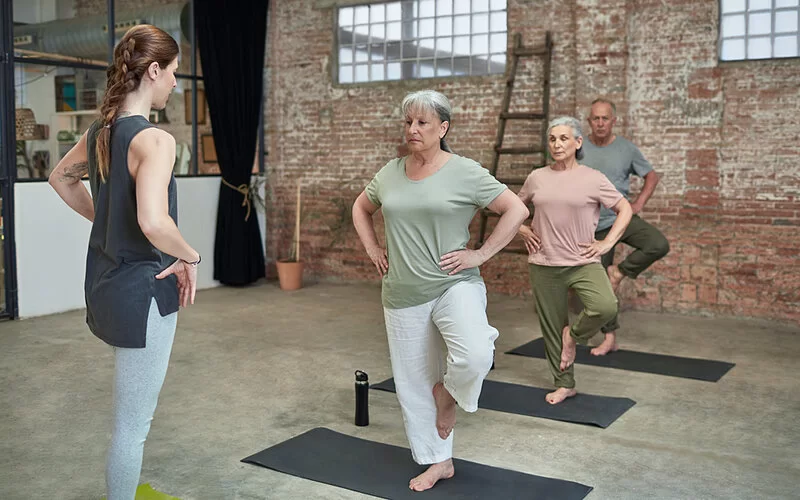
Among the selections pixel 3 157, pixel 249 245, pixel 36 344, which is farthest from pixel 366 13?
pixel 36 344

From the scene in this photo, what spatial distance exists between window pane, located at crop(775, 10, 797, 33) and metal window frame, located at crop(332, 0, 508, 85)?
7.84ft

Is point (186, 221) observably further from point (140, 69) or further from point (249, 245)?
point (140, 69)

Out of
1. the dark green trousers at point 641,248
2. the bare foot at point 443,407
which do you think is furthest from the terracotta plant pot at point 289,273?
the bare foot at point 443,407

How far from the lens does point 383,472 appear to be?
12.1ft

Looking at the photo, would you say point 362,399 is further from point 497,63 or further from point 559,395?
point 497,63

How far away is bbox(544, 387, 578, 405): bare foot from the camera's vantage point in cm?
477

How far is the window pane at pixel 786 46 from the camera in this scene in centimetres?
702

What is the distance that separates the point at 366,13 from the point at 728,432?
626cm

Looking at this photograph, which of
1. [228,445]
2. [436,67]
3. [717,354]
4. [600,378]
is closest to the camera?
[228,445]

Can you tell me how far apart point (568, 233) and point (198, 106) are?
5.50 m

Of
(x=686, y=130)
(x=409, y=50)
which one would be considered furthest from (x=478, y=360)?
(x=409, y=50)

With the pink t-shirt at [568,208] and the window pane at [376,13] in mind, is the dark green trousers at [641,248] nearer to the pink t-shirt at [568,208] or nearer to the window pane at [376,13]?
the pink t-shirt at [568,208]

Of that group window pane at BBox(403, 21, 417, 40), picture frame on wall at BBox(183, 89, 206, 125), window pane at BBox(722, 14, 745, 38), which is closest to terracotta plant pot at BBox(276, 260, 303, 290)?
picture frame on wall at BBox(183, 89, 206, 125)

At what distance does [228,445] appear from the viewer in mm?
4078
